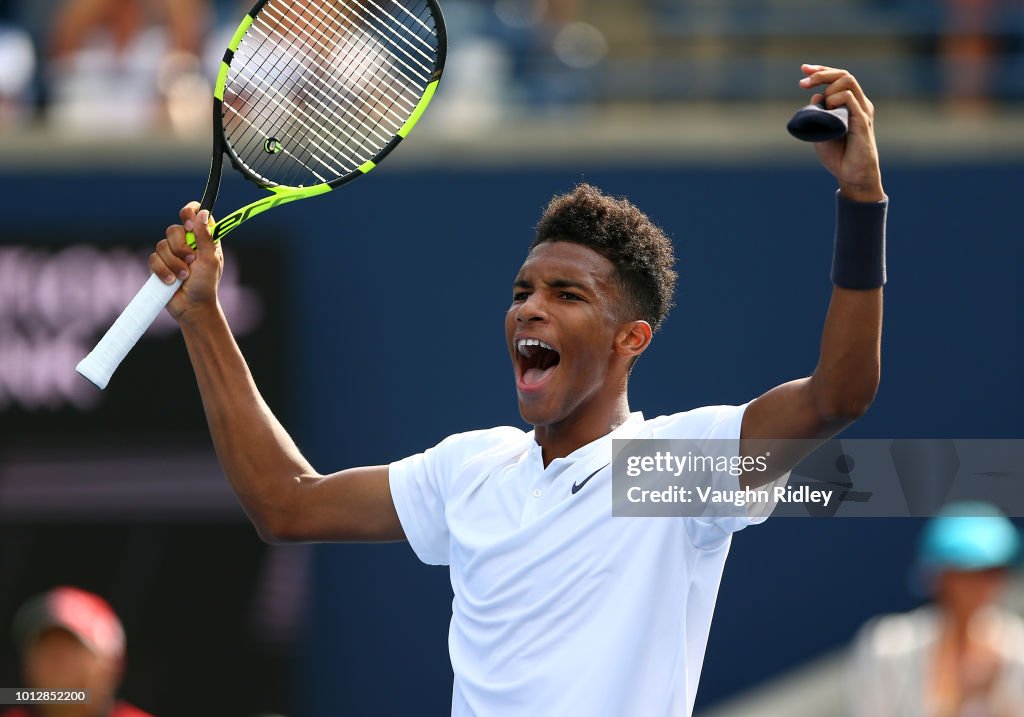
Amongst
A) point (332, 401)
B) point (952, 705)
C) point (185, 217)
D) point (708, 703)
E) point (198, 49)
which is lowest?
point (708, 703)

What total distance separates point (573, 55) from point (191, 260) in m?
5.34

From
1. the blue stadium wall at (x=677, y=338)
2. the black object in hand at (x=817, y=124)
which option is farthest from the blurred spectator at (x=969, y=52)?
the black object in hand at (x=817, y=124)

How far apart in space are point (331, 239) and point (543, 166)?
1023mm

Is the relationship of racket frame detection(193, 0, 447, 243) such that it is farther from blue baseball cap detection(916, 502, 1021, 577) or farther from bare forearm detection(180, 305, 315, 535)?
blue baseball cap detection(916, 502, 1021, 577)

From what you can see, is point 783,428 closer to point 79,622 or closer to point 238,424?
point 238,424

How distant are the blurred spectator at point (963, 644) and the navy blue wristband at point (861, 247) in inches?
103

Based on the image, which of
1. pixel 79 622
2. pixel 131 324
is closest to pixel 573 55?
pixel 79 622

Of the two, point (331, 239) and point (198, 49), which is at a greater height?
point (198, 49)

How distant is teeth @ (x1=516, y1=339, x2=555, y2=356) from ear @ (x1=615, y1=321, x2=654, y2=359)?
135 millimetres

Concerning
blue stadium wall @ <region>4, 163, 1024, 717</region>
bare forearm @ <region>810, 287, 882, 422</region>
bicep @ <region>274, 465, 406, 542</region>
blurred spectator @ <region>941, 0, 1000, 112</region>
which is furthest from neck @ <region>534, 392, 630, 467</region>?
blurred spectator @ <region>941, 0, 1000, 112</region>

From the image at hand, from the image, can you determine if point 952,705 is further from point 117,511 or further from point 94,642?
point 117,511

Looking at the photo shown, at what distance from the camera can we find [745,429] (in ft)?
9.59

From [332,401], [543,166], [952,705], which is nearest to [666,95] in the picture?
[543,166]

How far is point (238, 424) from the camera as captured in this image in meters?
3.37
